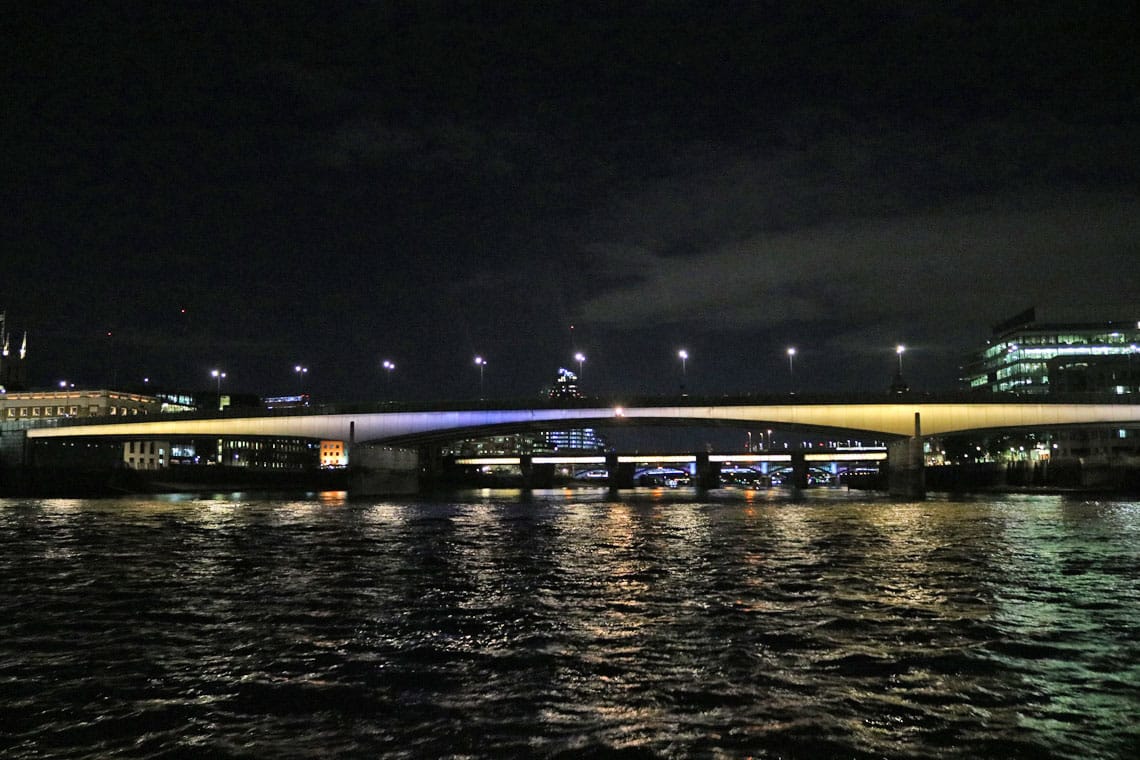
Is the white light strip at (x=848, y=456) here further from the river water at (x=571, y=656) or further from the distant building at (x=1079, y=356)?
the river water at (x=571, y=656)

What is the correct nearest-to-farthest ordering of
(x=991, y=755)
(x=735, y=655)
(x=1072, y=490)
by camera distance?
(x=991, y=755)
(x=735, y=655)
(x=1072, y=490)

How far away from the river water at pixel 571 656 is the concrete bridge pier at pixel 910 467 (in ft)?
240

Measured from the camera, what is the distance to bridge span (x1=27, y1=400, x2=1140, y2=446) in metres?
A: 95.7

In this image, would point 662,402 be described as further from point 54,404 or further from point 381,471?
point 54,404

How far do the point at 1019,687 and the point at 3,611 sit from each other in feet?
61.7

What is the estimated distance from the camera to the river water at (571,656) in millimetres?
9039

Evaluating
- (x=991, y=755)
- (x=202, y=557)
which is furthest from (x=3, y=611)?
(x=991, y=755)

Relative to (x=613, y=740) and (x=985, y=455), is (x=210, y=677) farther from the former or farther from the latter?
(x=985, y=455)

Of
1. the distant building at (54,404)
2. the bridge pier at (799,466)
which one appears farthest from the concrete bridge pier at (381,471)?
the distant building at (54,404)

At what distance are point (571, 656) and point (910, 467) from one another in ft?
315

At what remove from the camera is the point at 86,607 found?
17.9m

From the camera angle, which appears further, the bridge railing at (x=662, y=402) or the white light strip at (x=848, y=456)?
the white light strip at (x=848, y=456)

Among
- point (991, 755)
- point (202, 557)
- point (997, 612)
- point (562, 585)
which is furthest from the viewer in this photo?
point (202, 557)

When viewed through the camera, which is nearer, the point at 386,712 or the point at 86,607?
the point at 386,712
